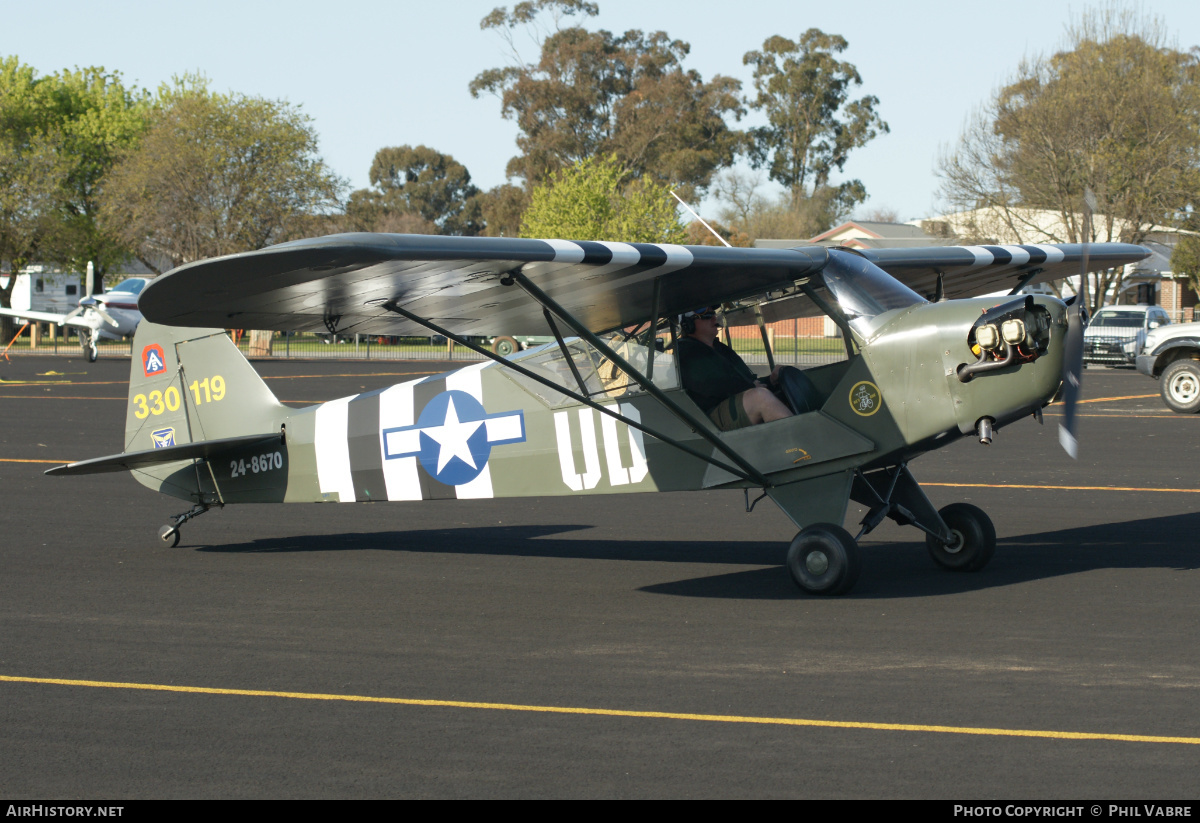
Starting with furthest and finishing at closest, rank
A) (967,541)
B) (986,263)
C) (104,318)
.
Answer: (104,318) < (986,263) < (967,541)

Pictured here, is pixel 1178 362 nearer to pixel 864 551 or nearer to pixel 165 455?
pixel 864 551

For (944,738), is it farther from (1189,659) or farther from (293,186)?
(293,186)

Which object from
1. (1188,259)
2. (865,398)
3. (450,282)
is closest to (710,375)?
(865,398)

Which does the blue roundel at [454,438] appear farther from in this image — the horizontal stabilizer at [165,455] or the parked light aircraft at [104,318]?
the parked light aircraft at [104,318]

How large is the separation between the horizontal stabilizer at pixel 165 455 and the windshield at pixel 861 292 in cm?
473

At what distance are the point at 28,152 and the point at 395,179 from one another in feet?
167

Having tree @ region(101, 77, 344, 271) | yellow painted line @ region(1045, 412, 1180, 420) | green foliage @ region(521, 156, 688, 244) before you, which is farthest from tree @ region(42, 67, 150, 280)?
yellow painted line @ region(1045, 412, 1180, 420)

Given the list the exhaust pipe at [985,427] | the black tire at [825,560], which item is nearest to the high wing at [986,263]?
the exhaust pipe at [985,427]

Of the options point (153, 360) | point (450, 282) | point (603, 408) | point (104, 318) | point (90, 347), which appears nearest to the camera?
point (450, 282)

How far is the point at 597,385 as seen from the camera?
884 centimetres

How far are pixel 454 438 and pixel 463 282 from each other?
193 cm

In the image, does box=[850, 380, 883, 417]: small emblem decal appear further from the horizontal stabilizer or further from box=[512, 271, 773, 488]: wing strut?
the horizontal stabilizer

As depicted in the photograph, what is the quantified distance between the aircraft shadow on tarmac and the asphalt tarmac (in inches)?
1.9

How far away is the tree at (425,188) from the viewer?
117312mm
